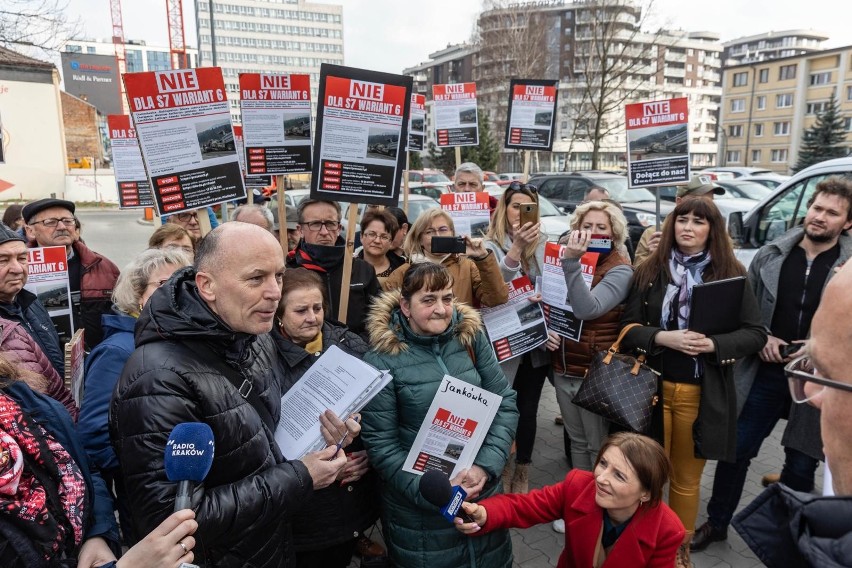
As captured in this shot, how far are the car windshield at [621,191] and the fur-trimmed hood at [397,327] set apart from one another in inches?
480

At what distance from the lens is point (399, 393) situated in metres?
2.80

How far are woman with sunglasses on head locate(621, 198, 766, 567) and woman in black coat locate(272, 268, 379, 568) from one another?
1797mm

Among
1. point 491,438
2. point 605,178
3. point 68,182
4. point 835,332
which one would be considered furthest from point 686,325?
point 68,182

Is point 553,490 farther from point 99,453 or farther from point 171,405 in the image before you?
point 99,453

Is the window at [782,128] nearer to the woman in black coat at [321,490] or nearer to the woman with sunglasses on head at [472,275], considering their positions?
the woman with sunglasses on head at [472,275]

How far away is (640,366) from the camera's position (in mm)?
3238

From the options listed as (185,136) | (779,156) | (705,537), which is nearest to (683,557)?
(705,537)

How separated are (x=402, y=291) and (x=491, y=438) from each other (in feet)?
2.97

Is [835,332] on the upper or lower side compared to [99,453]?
upper

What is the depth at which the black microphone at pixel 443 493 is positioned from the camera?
2297mm

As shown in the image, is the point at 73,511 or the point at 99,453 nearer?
the point at 73,511

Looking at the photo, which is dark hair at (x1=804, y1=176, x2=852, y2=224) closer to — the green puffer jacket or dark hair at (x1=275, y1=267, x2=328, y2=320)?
the green puffer jacket

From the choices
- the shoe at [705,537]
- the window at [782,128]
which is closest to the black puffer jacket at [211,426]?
the shoe at [705,537]

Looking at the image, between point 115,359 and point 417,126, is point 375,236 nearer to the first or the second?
point 115,359
